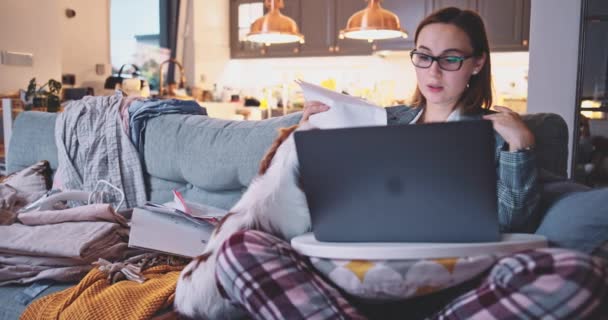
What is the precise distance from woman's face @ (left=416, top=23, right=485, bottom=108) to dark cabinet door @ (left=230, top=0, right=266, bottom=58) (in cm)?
411

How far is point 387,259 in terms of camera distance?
87 centimetres

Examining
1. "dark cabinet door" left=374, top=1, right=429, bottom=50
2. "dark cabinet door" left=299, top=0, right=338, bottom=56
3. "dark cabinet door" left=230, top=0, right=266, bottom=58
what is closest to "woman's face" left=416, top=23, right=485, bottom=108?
"dark cabinet door" left=374, top=1, right=429, bottom=50

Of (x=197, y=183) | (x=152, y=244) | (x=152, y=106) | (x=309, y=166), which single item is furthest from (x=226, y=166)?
(x=309, y=166)

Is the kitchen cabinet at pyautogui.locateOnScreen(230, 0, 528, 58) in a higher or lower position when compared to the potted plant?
higher

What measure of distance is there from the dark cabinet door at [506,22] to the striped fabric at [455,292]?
3897 mm

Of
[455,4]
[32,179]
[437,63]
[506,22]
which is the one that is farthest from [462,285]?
[455,4]

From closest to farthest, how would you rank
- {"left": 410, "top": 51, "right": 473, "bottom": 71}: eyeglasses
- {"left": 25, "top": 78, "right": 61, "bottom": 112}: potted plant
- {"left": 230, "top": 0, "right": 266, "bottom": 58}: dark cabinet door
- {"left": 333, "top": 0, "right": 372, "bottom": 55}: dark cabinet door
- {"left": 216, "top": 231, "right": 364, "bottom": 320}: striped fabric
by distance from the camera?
{"left": 216, "top": 231, "right": 364, "bottom": 320}: striped fabric, {"left": 410, "top": 51, "right": 473, "bottom": 71}: eyeglasses, {"left": 25, "top": 78, "right": 61, "bottom": 112}: potted plant, {"left": 333, "top": 0, "right": 372, "bottom": 55}: dark cabinet door, {"left": 230, "top": 0, "right": 266, "bottom": 58}: dark cabinet door

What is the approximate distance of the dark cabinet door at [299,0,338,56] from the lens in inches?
197

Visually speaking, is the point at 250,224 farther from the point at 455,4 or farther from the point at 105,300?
the point at 455,4

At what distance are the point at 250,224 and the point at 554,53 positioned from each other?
215 centimetres

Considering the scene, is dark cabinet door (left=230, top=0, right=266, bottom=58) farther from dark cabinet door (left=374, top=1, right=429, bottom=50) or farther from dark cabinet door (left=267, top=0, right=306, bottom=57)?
dark cabinet door (left=374, top=1, right=429, bottom=50)

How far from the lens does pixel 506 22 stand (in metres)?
4.38

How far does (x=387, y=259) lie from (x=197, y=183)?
1019 mm

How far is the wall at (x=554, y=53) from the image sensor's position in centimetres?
257
